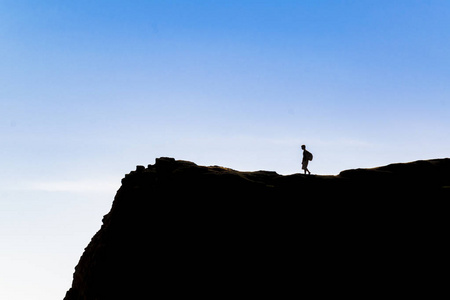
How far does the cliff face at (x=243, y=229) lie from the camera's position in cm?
2708

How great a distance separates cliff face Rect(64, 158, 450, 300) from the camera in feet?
88.8

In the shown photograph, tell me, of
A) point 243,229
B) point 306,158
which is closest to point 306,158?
point 306,158

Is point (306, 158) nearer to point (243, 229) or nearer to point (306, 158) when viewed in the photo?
point (306, 158)

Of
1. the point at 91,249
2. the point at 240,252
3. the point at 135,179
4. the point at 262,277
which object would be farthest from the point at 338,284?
the point at 91,249

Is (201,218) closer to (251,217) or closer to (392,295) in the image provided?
(251,217)

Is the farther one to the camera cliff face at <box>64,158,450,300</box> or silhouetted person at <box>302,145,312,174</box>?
silhouetted person at <box>302,145,312,174</box>

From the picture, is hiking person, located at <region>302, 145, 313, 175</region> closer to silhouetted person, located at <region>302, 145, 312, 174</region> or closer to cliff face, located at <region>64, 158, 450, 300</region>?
silhouetted person, located at <region>302, 145, 312, 174</region>

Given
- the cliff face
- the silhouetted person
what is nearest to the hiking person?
the silhouetted person

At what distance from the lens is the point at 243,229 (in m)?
28.3

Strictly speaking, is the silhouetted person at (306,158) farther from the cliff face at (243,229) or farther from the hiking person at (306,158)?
the cliff face at (243,229)

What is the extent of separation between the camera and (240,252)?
27.6 metres

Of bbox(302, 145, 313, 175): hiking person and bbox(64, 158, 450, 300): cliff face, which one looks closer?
bbox(64, 158, 450, 300): cliff face

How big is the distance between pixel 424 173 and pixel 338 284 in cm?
1018

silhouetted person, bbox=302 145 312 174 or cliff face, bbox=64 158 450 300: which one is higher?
silhouetted person, bbox=302 145 312 174
